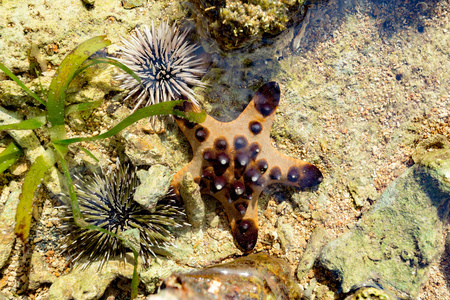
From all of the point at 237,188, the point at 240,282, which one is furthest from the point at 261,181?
the point at 240,282

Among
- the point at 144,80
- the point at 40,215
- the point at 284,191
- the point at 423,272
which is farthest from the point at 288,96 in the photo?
the point at 40,215

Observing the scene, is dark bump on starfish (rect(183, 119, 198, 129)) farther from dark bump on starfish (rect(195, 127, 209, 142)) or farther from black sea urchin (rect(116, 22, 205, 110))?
black sea urchin (rect(116, 22, 205, 110))

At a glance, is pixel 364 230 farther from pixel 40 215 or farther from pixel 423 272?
pixel 40 215

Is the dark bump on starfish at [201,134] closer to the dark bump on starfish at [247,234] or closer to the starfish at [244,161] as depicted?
the starfish at [244,161]

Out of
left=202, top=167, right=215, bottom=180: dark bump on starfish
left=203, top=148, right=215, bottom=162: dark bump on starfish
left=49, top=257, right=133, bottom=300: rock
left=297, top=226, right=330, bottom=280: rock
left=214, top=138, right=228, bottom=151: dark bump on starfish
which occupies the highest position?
left=214, top=138, right=228, bottom=151: dark bump on starfish

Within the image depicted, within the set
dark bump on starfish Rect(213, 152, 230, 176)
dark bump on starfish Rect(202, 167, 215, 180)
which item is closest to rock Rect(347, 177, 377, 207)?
dark bump on starfish Rect(213, 152, 230, 176)

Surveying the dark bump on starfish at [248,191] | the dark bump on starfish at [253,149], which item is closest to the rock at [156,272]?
the dark bump on starfish at [248,191]
